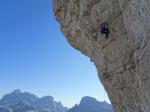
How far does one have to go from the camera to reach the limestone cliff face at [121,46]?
1211cm

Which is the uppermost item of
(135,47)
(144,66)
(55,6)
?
(55,6)

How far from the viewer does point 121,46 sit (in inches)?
598

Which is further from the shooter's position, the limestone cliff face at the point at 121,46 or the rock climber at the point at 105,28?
the rock climber at the point at 105,28

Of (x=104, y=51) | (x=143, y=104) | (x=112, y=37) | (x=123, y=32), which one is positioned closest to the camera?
(x=143, y=104)

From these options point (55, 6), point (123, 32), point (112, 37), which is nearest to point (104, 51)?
point (112, 37)

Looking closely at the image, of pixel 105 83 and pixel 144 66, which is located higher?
pixel 105 83

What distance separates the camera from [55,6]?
2470cm

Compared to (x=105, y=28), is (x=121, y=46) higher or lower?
lower

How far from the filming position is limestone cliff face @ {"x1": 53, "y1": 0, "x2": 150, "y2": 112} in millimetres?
12109

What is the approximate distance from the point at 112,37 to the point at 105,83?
143 inches

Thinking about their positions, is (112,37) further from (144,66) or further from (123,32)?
(144,66)

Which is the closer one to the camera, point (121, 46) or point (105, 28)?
point (121, 46)

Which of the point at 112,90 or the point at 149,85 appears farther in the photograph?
the point at 112,90

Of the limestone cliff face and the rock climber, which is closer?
the limestone cliff face
